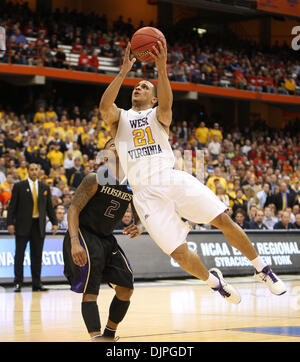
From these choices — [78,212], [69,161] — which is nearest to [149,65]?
[69,161]

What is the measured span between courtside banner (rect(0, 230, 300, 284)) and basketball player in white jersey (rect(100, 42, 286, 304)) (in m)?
7.10

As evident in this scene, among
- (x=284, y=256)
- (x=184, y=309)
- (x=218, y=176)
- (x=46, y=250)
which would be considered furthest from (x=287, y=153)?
(x=184, y=309)

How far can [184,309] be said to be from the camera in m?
10.0

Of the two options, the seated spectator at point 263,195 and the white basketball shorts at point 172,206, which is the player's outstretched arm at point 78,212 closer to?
the white basketball shorts at point 172,206

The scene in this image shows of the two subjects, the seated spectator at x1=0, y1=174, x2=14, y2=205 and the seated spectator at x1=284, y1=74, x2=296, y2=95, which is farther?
the seated spectator at x1=284, y1=74, x2=296, y2=95

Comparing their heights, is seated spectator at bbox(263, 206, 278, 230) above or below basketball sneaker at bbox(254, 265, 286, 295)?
below

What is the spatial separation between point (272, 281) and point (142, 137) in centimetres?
193

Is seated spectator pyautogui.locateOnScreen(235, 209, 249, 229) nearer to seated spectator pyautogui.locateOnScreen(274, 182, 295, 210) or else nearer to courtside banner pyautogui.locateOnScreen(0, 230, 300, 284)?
courtside banner pyautogui.locateOnScreen(0, 230, 300, 284)

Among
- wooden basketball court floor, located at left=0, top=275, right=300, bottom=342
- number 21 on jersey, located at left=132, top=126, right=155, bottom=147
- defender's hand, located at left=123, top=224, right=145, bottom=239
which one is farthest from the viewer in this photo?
wooden basketball court floor, located at left=0, top=275, right=300, bottom=342

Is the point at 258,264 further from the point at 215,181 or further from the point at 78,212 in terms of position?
the point at 215,181

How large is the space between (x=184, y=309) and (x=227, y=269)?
5938 millimetres

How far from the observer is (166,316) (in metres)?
9.23

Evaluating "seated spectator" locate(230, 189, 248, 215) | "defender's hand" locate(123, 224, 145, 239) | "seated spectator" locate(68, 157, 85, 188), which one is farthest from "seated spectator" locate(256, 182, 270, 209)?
"defender's hand" locate(123, 224, 145, 239)

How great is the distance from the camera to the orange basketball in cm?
653
